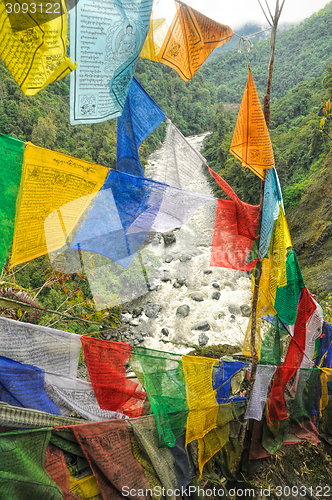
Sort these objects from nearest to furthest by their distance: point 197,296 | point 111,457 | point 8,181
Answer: point 8,181
point 111,457
point 197,296

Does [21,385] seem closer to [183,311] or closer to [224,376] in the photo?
[224,376]

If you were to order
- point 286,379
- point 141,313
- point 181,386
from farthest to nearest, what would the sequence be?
1. point 141,313
2. point 286,379
3. point 181,386

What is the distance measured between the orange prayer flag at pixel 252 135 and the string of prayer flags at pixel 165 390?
1939 millimetres

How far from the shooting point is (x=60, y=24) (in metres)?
1.76

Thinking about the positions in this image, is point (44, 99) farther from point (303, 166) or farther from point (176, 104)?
point (303, 166)

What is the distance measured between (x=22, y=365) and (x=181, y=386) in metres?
1.44

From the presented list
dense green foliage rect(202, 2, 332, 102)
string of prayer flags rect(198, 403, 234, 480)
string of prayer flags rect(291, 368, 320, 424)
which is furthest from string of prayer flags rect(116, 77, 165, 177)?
dense green foliage rect(202, 2, 332, 102)

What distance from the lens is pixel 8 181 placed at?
2191 mm

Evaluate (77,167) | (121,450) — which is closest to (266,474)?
(121,450)

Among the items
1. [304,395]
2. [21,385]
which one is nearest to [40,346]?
[21,385]

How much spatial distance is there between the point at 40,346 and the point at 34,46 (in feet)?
6.96

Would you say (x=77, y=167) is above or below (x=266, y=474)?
above

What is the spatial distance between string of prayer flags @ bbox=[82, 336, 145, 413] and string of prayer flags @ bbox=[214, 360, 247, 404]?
1091 millimetres

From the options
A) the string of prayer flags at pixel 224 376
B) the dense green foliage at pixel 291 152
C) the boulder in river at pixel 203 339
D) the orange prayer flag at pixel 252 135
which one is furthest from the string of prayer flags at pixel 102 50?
the dense green foliage at pixel 291 152
